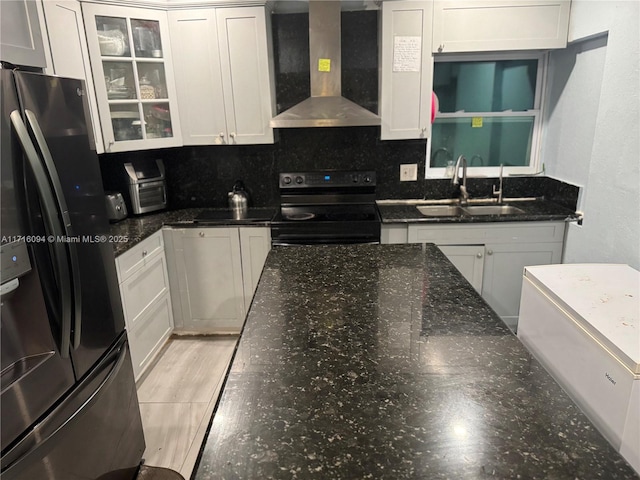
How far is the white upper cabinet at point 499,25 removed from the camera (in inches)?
107

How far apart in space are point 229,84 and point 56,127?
5.48 feet

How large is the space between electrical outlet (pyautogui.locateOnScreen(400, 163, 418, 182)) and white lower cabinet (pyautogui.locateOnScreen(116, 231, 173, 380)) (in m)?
1.86

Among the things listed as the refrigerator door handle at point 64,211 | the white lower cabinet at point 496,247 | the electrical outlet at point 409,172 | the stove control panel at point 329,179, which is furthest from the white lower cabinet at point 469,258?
the refrigerator door handle at point 64,211

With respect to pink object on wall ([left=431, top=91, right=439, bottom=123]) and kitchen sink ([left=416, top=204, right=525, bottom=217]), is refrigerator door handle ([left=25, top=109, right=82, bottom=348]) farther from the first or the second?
pink object on wall ([left=431, top=91, right=439, bottom=123])

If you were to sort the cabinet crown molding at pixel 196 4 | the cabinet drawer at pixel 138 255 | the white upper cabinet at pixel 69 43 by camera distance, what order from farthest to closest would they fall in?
1. the cabinet crown molding at pixel 196 4
2. the cabinet drawer at pixel 138 255
3. the white upper cabinet at pixel 69 43

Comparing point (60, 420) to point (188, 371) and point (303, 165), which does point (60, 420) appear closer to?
point (188, 371)

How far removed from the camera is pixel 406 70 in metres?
2.84

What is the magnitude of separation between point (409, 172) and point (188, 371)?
2.16 metres

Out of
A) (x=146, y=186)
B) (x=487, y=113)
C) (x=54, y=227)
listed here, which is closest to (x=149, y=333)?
(x=146, y=186)

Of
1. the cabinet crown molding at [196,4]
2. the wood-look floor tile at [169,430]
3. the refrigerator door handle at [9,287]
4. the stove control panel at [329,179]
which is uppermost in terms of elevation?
the cabinet crown molding at [196,4]

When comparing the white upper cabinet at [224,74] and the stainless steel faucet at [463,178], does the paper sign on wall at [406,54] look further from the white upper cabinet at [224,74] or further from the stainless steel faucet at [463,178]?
the white upper cabinet at [224,74]

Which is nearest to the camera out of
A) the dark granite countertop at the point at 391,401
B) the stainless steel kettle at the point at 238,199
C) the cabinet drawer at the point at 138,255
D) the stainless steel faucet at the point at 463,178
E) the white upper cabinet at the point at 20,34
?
the dark granite countertop at the point at 391,401

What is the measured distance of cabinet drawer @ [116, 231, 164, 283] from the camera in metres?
2.34

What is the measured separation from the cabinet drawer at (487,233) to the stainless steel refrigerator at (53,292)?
1947 millimetres
